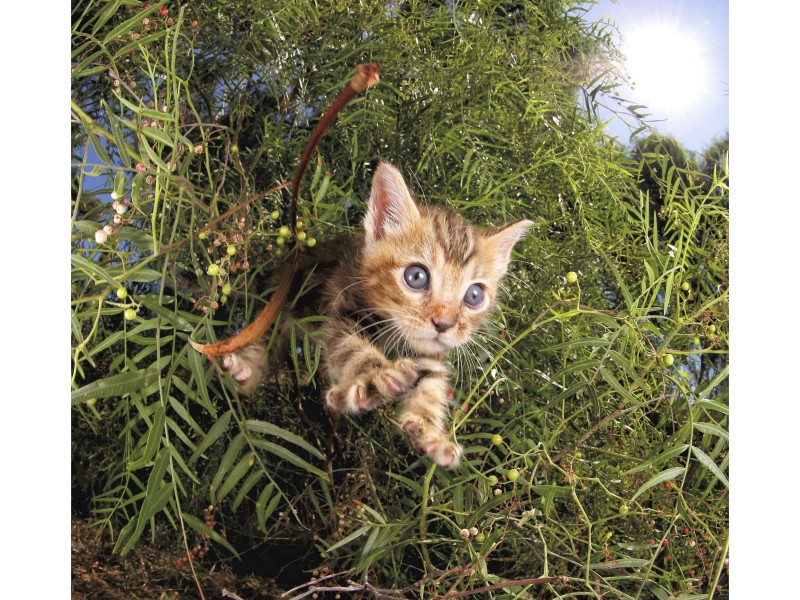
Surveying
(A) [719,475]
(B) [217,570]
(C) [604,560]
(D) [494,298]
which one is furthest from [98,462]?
(A) [719,475]

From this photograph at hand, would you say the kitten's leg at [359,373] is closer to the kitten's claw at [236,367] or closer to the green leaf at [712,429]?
the kitten's claw at [236,367]

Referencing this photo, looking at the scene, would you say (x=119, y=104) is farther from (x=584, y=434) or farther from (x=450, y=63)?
(x=584, y=434)

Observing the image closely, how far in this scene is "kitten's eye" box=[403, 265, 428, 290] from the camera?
0.94 m

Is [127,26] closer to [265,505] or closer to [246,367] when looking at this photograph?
[246,367]

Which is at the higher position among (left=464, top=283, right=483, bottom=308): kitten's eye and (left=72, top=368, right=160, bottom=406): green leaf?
(left=464, top=283, right=483, bottom=308): kitten's eye

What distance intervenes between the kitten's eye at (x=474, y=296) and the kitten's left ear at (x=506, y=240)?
0.04 meters

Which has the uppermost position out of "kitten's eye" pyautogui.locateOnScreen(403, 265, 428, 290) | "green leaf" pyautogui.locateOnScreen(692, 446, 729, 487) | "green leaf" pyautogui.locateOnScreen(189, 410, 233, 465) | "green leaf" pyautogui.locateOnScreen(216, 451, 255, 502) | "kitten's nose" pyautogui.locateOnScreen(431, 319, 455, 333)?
"kitten's eye" pyautogui.locateOnScreen(403, 265, 428, 290)

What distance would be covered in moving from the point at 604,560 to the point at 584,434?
0.53ft

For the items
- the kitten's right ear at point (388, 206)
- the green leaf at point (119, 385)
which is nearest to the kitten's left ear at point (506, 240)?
the kitten's right ear at point (388, 206)

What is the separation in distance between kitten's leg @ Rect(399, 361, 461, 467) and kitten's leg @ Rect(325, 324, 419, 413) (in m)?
0.02

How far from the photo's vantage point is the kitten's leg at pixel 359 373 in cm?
89

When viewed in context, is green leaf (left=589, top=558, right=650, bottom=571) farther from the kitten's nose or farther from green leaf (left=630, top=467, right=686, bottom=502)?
the kitten's nose

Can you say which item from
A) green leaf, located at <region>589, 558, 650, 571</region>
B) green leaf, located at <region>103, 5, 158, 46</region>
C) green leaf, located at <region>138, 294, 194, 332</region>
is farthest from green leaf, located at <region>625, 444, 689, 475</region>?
green leaf, located at <region>103, 5, 158, 46</region>
